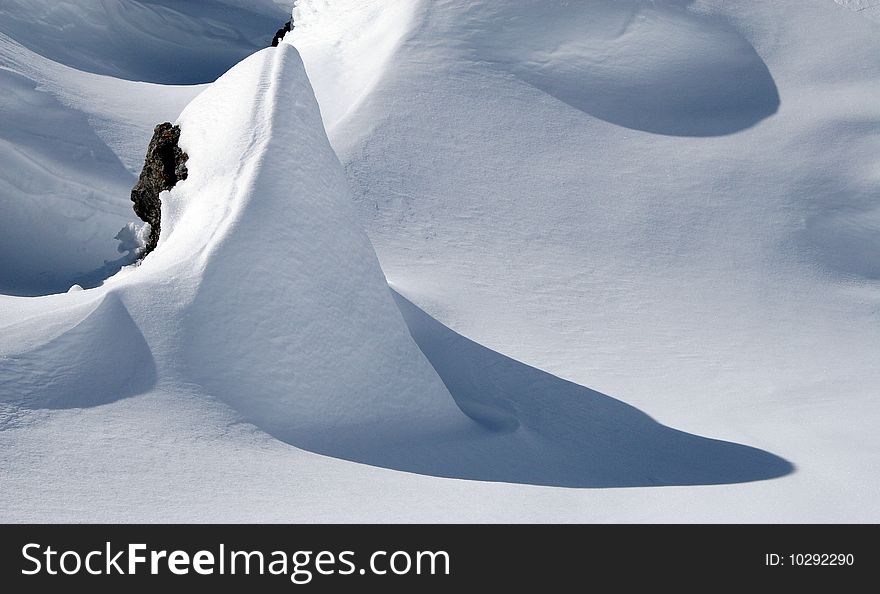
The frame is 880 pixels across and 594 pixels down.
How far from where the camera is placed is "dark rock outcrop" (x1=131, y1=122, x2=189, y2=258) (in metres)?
7.73

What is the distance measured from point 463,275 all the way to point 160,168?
3.18m

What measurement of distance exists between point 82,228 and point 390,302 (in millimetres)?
7470

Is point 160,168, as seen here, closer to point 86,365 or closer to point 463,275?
point 86,365

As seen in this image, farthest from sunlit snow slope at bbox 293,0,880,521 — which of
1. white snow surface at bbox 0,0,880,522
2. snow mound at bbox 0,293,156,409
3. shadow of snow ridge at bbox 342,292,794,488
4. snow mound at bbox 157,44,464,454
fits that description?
snow mound at bbox 0,293,156,409

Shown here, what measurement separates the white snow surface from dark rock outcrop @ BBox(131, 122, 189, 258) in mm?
242

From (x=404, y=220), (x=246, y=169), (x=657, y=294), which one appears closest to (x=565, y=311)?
(x=657, y=294)

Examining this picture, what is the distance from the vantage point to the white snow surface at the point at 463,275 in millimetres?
5344

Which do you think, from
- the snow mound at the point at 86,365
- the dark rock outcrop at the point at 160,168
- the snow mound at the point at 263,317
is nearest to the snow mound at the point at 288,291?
the snow mound at the point at 263,317

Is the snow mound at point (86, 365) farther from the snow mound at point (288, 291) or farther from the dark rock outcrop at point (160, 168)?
the dark rock outcrop at point (160, 168)

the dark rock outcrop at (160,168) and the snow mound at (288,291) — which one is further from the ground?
the dark rock outcrop at (160,168)

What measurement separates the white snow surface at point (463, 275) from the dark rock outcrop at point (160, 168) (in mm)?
242

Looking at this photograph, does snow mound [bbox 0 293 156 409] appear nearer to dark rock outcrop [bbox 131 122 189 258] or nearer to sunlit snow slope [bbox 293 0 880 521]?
dark rock outcrop [bbox 131 122 189 258]

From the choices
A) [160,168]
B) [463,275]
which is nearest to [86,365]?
[160,168]
